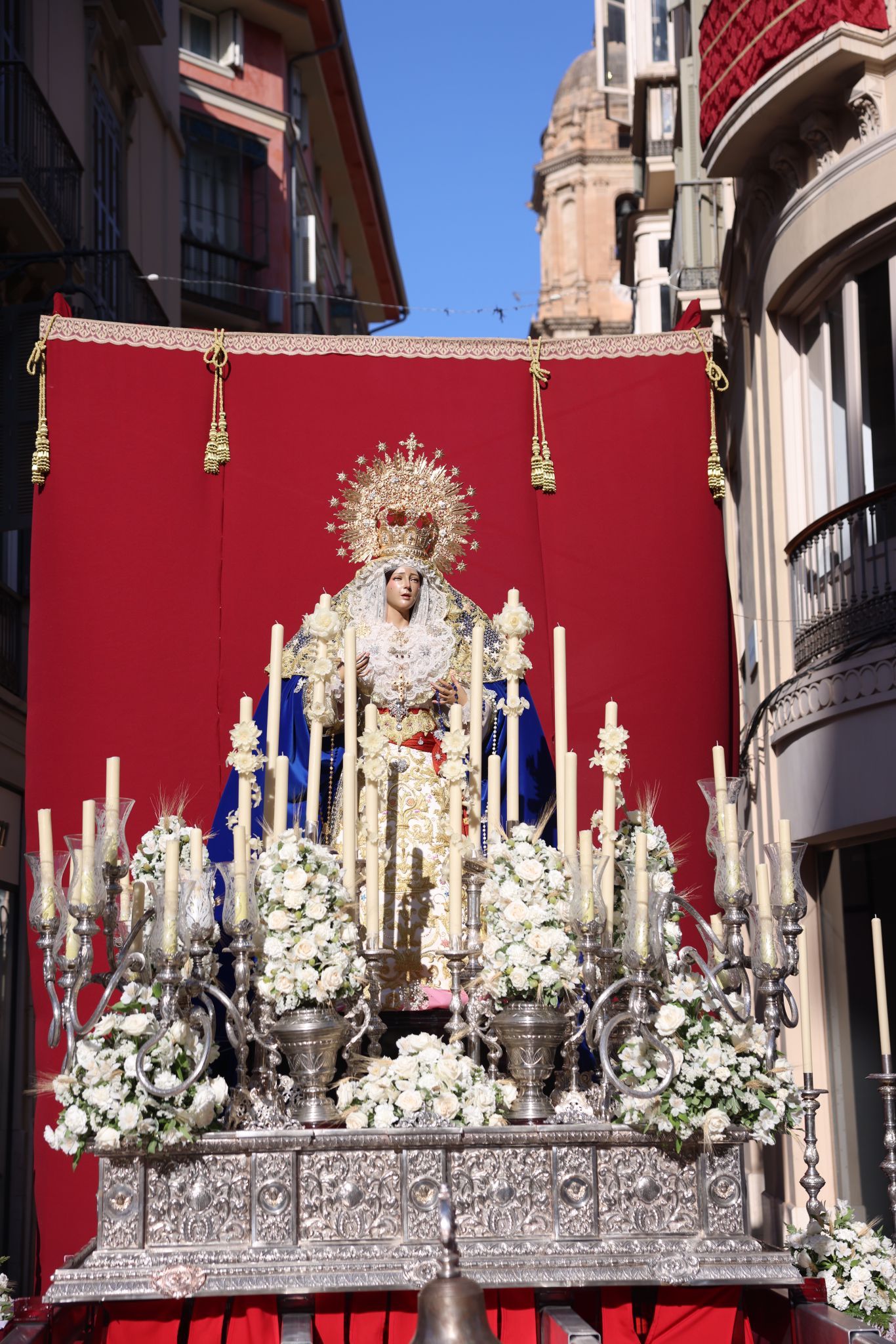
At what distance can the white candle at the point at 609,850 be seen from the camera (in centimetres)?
409

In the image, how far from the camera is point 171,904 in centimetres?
383

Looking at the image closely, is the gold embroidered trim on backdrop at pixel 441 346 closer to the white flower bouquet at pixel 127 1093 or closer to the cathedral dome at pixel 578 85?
the white flower bouquet at pixel 127 1093

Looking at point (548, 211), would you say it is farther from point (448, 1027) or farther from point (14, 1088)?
point (448, 1027)

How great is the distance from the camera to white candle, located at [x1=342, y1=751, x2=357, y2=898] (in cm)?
427

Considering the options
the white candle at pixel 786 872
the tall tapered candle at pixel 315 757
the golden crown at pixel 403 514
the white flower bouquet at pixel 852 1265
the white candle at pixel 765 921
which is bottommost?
the white flower bouquet at pixel 852 1265

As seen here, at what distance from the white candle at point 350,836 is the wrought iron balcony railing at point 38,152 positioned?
651cm

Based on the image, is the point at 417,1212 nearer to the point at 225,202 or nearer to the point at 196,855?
the point at 196,855

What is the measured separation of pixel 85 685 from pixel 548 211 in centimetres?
3293

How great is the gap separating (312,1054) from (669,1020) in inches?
34.9

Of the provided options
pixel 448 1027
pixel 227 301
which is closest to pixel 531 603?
pixel 448 1027

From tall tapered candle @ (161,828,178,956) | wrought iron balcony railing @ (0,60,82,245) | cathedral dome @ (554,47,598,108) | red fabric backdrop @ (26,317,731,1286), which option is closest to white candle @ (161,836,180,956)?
tall tapered candle @ (161,828,178,956)

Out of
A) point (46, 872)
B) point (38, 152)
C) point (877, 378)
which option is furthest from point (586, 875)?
point (38, 152)

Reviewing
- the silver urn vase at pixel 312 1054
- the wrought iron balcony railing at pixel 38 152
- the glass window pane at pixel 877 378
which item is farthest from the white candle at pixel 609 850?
the wrought iron balcony railing at pixel 38 152

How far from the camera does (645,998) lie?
4047mm
